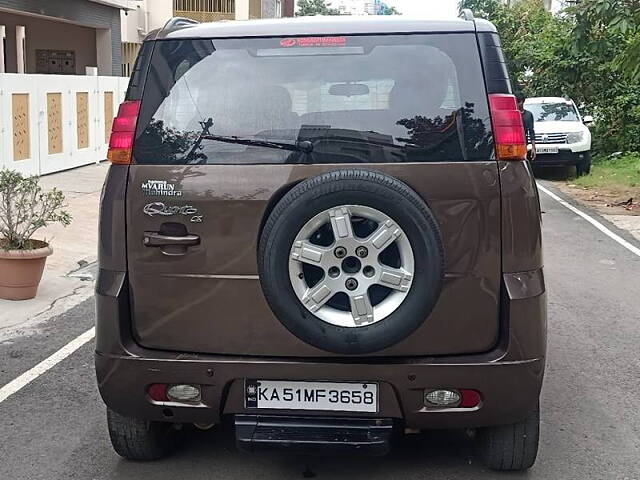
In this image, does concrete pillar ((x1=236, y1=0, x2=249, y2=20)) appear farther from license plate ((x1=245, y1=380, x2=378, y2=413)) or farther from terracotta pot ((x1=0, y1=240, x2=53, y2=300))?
license plate ((x1=245, y1=380, x2=378, y2=413))

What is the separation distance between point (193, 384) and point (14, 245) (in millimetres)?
4388

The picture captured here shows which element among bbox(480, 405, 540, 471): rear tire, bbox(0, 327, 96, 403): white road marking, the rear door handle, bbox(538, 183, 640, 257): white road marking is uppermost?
the rear door handle

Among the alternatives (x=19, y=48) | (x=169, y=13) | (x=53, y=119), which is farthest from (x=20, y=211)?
(x=169, y=13)

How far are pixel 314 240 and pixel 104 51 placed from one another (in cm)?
2274

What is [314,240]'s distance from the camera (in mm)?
3551

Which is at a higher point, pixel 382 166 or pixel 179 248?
pixel 382 166

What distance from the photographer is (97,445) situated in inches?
180

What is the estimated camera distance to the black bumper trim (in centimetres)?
371

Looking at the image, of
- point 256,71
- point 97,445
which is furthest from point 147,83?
point 97,445

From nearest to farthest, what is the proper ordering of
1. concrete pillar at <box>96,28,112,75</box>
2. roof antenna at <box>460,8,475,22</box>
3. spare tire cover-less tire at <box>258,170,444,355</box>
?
spare tire cover-less tire at <box>258,170,444,355</box>, roof antenna at <box>460,8,475,22</box>, concrete pillar at <box>96,28,112,75</box>

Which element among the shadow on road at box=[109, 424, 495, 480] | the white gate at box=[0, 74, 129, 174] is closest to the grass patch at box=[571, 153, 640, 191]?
the white gate at box=[0, 74, 129, 174]

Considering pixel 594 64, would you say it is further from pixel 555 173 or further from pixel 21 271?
pixel 21 271

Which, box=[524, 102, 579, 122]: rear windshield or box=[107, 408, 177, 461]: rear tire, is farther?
box=[524, 102, 579, 122]: rear windshield

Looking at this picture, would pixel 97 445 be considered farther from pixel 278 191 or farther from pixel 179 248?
pixel 278 191
